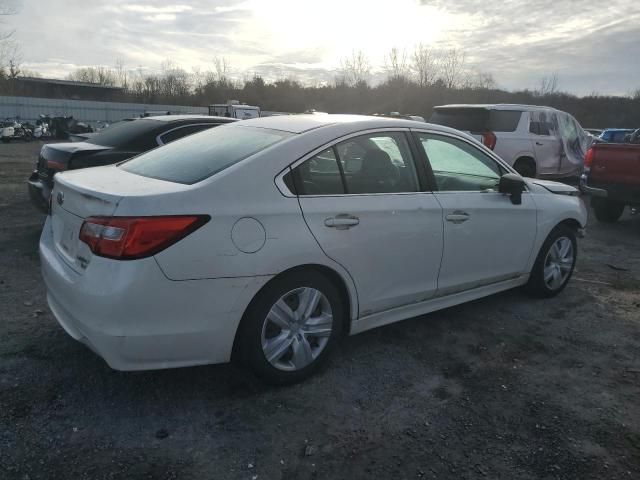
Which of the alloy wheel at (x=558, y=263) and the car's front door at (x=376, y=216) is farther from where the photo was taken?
the alloy wheel at (x=558, y=263)

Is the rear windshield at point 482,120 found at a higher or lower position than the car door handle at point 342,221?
higher

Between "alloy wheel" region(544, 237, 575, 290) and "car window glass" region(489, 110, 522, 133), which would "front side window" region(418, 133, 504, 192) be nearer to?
"alloy wheel" region(544, 237, 575, 290)

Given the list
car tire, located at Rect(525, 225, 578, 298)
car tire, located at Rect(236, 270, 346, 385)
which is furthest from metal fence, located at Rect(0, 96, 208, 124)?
car tire, located at Rect(236, 270, 346, 385)

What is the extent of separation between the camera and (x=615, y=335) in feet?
13.5

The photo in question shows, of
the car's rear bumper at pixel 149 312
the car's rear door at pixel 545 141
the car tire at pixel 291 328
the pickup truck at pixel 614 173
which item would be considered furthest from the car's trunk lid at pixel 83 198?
the car's rear door at pixel 545 141

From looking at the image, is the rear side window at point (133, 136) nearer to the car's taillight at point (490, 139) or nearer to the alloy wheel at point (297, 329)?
the alloy wheel at point (297, 329)

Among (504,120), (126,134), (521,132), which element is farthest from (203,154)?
(521,132)

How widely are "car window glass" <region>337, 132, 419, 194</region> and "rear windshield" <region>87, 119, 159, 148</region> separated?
3.73 metres

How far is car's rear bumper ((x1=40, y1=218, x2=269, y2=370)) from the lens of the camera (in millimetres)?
2473

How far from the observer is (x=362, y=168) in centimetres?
339

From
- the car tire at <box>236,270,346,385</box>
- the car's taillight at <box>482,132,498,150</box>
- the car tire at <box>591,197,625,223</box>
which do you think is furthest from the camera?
the car's taillight at <box>482,132,498,150</box>

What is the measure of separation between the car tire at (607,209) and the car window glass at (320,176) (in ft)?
23.6

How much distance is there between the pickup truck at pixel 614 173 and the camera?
7.60 meters

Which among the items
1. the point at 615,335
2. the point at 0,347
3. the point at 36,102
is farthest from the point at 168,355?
the point at 36,102
